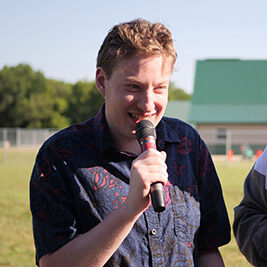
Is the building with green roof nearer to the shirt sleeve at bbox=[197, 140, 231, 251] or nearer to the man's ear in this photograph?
the shirt sleeve at bbox=[197, 140, 231, 251]

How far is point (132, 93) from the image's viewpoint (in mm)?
1949

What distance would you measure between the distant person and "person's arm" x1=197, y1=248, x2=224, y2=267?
173 millimetres

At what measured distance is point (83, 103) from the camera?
7744 centimetres

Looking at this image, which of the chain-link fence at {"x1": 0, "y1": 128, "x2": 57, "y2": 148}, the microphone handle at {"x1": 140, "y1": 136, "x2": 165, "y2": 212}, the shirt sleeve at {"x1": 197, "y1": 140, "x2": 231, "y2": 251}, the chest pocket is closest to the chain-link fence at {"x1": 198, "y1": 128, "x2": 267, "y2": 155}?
the chain-link fence at {"x1": 0, "y1": 128, "x2": 57, "y2": 148}

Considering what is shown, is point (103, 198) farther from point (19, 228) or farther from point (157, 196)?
point (19, 228)

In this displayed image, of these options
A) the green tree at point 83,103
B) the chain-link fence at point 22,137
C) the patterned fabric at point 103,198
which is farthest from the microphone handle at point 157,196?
the green tree at point 83,103

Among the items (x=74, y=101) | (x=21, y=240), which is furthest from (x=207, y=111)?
(x=74, y=101)

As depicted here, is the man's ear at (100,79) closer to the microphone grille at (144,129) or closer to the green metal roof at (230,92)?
the microphone grille at (144,129)

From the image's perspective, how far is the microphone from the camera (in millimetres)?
1605

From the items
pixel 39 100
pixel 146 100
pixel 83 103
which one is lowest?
pixel 83 103

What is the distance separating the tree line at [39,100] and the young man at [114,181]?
69.7 meters

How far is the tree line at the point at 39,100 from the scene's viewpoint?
7062 cm

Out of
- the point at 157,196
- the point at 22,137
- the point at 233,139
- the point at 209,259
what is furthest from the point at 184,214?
the point at 22,137

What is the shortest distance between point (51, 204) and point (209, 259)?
0.87 m
